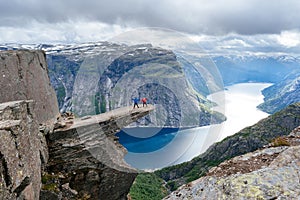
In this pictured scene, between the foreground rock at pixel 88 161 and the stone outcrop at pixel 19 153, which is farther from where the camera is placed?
the foreground rock at pixel 88 161

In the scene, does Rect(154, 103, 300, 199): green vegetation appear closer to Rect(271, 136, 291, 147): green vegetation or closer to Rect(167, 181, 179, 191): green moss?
Rect(167, 181, 179, 191): green moss

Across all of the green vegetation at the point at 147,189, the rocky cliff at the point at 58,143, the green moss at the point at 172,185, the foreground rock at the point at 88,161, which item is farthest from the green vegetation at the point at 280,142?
the green moss at the point at 172,185

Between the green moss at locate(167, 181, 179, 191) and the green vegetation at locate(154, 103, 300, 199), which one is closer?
the green moss at locate(167, 181, 179, 191)

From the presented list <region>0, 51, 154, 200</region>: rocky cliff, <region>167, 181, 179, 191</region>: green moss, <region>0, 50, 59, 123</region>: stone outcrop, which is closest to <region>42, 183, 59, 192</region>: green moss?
<region>0, 51, 154, 200</region>: rocky cliff

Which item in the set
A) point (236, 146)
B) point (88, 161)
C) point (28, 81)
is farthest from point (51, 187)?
point (236, 146)

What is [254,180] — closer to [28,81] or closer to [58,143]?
[58,143]

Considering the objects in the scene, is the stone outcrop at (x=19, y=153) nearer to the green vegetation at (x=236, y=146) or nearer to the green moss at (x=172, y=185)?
the green moss at (x=172, y=185)
